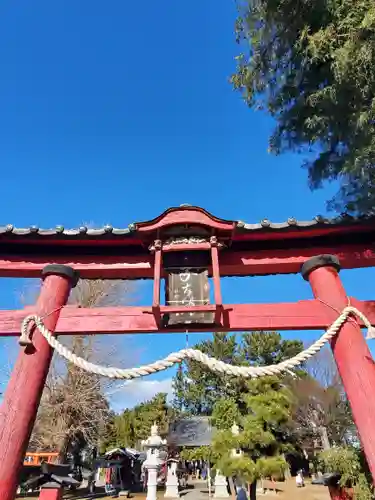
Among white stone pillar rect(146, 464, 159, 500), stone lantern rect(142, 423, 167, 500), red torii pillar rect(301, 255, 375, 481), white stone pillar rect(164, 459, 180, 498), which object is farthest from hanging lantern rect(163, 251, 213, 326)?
white stone pillar rect(164, 459, 180, 498)

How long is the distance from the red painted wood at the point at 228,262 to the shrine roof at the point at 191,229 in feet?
0.83

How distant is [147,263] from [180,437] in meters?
28.6

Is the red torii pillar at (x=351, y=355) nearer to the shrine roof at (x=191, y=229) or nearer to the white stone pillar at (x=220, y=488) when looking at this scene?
the shrine roof at (x=191, y=229)

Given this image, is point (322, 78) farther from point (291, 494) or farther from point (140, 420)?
point (140, 420)

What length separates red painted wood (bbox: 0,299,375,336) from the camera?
14.0 feet

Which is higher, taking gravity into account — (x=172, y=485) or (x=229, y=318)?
(x=172, y=485)

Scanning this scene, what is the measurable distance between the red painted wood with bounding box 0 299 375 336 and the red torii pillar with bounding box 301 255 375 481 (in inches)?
7.6

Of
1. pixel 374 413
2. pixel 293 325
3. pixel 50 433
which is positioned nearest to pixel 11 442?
pixel 293 325

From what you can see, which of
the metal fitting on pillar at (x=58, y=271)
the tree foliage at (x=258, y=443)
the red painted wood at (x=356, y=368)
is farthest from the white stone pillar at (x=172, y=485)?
the red painted wood at (x=356, y=368)

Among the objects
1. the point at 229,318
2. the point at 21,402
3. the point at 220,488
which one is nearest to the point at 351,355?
the point at 229,318

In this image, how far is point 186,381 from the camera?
126ft

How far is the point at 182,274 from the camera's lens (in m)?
4.74

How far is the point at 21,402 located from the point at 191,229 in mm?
2899

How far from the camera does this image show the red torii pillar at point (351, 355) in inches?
144
